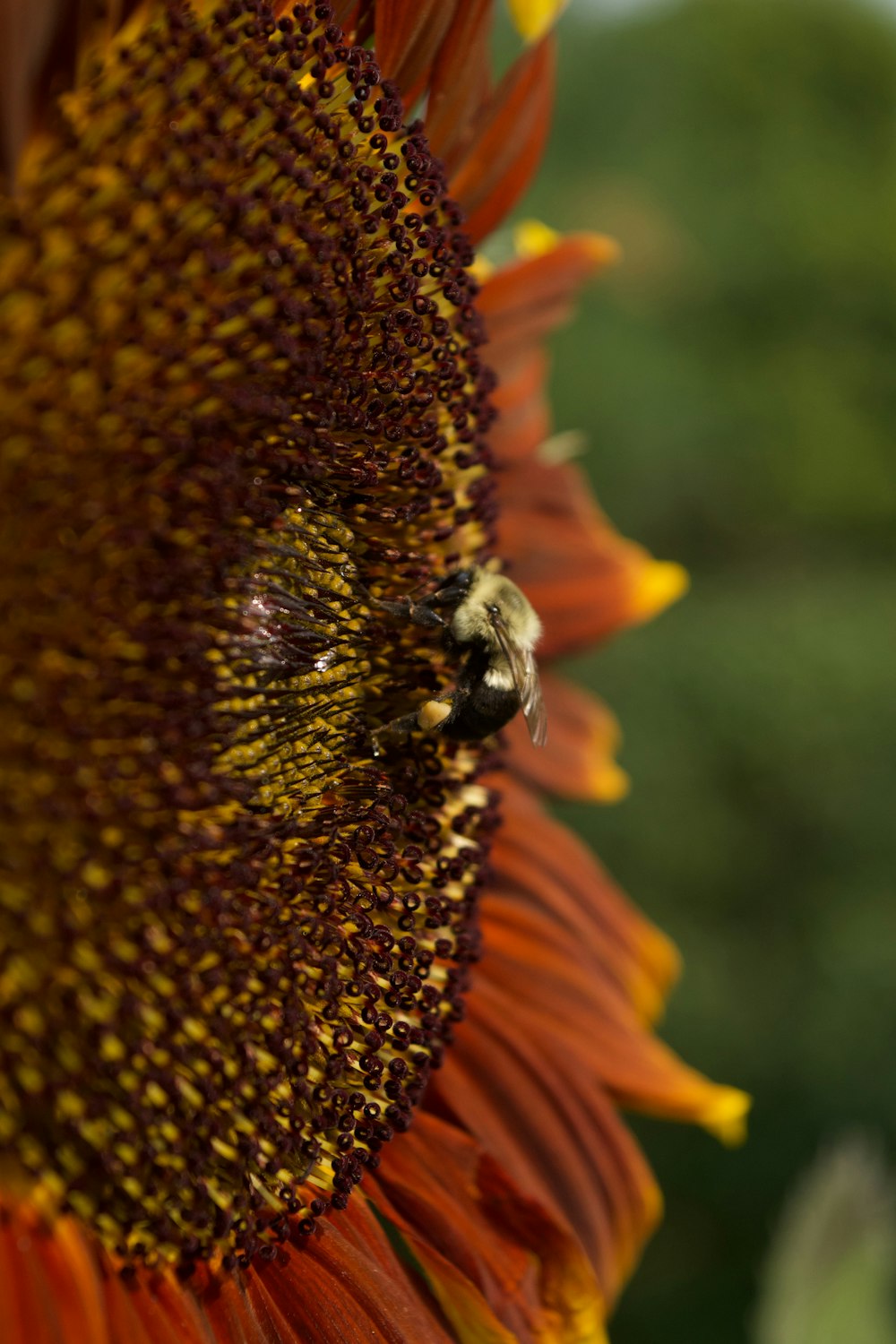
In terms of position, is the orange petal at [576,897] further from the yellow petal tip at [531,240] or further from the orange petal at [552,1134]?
the yellow petal tip at [531,240]

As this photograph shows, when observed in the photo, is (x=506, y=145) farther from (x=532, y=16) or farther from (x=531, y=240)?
(x=531, y=240)

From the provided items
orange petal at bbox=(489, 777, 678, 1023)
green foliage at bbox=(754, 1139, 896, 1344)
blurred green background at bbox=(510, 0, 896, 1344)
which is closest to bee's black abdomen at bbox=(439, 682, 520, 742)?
orange petal at bbox=(489, 777, 678, 1023)

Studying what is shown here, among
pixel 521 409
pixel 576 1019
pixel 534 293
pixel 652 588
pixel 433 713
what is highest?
pixel 534 293

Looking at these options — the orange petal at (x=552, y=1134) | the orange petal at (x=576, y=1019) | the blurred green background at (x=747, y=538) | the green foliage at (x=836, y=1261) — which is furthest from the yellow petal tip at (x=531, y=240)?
the blurred green background at (x=747, y=538)

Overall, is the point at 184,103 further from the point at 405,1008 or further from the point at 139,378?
the point at 405,1008

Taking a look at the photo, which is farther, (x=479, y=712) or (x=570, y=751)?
(x=570, y=751)

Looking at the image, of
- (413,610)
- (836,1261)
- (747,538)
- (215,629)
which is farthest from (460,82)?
(747,538)

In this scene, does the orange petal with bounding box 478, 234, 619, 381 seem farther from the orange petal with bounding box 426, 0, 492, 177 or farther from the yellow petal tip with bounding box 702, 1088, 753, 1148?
the yellow petal tip with bounding box 702, 1088, 753, 1148
